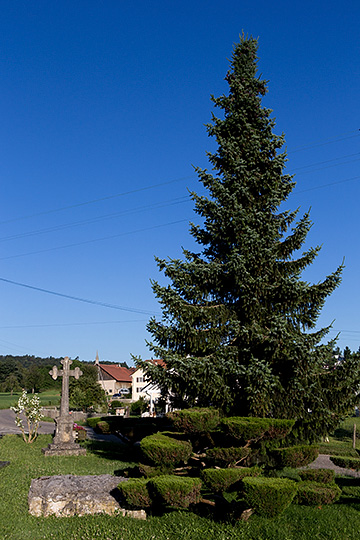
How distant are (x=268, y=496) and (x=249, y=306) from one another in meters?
6.42

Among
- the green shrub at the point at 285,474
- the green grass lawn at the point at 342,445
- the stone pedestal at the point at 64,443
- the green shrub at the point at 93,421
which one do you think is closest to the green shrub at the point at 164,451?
the green shrub at the point at 285,474

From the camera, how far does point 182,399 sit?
13.4 m

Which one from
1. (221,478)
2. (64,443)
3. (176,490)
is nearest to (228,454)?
(221,478)

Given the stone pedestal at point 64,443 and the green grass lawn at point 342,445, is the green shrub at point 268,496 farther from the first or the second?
the green grass lawn at point 342,445

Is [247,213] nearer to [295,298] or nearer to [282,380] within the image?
[295,298]

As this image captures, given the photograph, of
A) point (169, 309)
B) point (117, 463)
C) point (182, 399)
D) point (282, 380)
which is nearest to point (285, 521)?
point (282, 380)

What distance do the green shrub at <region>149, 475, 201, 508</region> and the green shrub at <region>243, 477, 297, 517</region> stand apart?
1.01 meters

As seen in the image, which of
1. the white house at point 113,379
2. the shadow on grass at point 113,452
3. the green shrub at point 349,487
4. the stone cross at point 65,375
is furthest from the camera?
the white house at point 113,379

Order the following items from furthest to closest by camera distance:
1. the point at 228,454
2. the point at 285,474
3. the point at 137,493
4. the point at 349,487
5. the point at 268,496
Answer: the point at 349,487 → the point at 285,474 → the point at 228,454 → the point at 137,493 → the point at 268,496

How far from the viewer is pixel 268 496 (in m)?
7.21

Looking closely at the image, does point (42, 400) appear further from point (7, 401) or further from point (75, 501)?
point (75, 501)

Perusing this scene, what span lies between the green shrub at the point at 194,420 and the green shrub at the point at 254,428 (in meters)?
0.42

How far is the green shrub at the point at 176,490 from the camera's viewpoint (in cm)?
768

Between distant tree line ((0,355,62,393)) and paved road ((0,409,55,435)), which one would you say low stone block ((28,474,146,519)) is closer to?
paved road ((0,409,55,435))
